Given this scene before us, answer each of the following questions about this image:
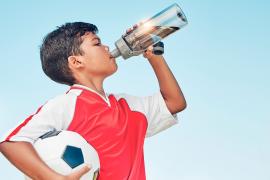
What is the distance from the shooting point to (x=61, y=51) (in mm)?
3732

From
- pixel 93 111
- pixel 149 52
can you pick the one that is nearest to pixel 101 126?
pixel 93 111

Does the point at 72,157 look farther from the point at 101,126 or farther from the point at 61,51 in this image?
the point at 61,51

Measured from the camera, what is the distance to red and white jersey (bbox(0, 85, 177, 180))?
3.08m

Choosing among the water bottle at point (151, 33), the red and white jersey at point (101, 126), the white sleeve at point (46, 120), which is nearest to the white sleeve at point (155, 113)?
the red and white jersey at point (101, 126)

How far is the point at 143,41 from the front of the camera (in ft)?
12.8

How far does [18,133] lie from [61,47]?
3.25 feet

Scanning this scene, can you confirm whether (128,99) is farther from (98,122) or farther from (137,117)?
(98,122)

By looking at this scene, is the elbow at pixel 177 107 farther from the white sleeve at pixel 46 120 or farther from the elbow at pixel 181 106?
the white sleeve at pixel 46 120

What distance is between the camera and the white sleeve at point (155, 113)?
12.2 feet

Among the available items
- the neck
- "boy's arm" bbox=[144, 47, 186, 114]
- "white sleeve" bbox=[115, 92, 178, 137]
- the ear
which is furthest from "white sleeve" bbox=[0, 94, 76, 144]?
"boy's arm" bbox=[144, 47, 186, 114]

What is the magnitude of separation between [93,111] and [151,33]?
95 cm

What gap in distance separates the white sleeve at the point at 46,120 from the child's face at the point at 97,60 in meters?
0.31

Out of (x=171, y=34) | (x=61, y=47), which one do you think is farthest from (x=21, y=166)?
(x=171, y=34)

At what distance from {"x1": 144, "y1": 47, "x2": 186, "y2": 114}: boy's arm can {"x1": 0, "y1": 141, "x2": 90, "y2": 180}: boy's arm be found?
44.5 inches
